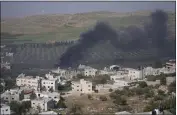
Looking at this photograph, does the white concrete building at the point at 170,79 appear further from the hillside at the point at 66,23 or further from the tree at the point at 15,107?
the tree at the point at 15,107

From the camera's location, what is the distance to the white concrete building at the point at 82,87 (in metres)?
3.30

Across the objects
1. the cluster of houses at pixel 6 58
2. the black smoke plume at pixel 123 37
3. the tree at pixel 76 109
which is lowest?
the tree at pixel 76 109

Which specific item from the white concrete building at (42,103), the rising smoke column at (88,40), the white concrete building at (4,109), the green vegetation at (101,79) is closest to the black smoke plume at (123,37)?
the rising smoke column at (88,40)

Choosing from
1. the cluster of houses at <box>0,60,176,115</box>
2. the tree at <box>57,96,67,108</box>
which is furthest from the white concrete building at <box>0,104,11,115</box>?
the tree at <box>57,96,67,108</box>

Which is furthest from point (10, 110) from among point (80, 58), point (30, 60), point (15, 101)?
point (80, 58)

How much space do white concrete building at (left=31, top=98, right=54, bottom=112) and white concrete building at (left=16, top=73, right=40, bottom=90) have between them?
0.38 feet

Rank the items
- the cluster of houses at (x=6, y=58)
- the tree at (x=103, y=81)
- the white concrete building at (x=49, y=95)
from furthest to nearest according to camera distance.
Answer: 1. the tree at (x=103, y=81)
2. the white concrete building at (x=49, y=95)
3. the cluster of houses at (x=6, y=58)

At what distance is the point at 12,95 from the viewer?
3.14 metres

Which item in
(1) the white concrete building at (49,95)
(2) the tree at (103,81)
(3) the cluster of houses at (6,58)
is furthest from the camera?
(2) the tree at (103,81)

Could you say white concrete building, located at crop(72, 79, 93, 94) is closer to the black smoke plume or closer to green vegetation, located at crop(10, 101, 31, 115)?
the black smoke plume

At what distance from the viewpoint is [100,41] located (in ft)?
→ 10.9

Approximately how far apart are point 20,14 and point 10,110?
31.1 inches

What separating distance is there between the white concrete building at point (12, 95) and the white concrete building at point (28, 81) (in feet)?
0.21

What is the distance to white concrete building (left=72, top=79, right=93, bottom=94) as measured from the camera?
3301 millimetres
